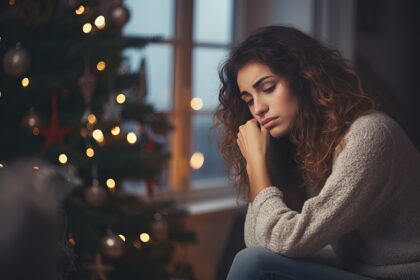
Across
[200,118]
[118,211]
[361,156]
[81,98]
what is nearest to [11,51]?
[81,98]

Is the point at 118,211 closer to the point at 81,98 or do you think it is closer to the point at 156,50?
the point at 81,98

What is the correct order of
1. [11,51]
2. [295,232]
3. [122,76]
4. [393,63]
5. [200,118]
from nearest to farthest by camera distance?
[295,232] → [11,51] → [122,76] → [200,118] → [393,63]

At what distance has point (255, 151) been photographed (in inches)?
68.4

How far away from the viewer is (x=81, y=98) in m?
2.23

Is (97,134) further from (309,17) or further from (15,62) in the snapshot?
(309,17)

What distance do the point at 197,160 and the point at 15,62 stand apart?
1649mm

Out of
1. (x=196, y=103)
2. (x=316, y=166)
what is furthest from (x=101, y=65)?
(x=196, y=103)

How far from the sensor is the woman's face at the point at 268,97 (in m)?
1.71

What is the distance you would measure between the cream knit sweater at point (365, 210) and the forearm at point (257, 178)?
0.09ft

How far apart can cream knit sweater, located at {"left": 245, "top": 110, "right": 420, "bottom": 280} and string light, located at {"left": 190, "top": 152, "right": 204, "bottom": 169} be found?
5.56 ft

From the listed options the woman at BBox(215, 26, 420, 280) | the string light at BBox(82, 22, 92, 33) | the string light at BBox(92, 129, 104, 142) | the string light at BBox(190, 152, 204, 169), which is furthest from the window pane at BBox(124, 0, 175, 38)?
the woman at BBox(215, 26, 420, 280)

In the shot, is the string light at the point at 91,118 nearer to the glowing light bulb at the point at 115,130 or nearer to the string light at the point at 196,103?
the glowing light bulb at the point at 115,130

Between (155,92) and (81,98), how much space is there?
102cm

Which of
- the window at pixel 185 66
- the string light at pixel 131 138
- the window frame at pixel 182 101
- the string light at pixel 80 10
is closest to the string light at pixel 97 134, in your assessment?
the string light at pixel 131 138
